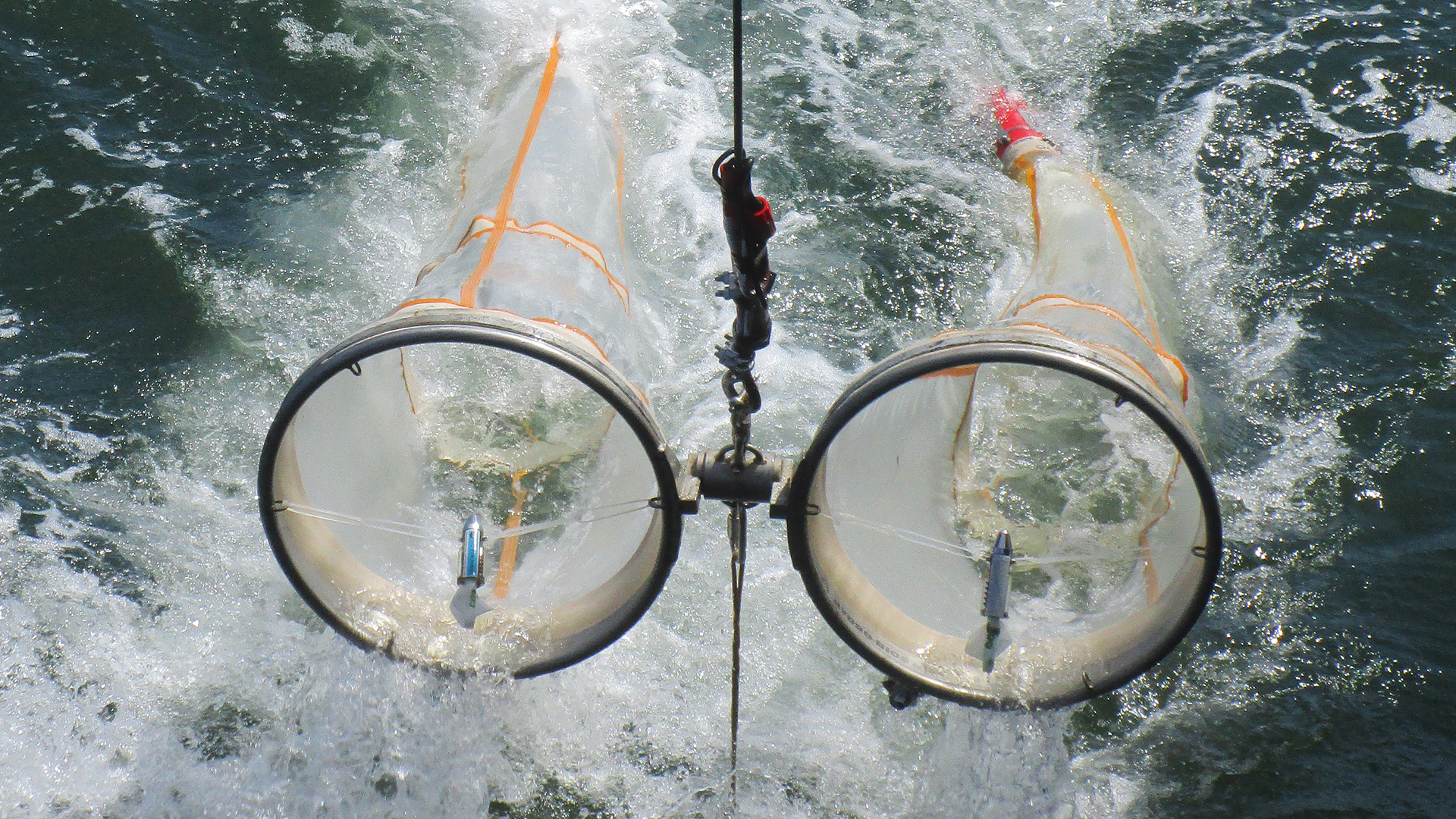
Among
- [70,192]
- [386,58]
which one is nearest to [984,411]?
[386,58]

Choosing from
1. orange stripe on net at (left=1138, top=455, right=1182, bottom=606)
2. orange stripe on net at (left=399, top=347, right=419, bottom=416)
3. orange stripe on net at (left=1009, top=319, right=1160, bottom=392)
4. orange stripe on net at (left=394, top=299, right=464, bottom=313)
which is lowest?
orange stripe on net at (left=399, top=347, right=419, bottom=416)

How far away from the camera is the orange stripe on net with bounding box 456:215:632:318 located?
12.3 feet

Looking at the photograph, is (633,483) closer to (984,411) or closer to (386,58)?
(984,411)

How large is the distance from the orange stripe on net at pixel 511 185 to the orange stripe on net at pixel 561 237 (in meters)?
0.03

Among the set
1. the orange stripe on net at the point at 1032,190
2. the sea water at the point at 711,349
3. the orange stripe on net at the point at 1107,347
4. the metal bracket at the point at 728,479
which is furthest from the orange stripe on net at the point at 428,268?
the orange stripe on net at the point at 1032,190

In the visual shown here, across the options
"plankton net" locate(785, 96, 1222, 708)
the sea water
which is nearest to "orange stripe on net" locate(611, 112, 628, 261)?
the sea water

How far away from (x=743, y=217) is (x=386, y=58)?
15.7ft

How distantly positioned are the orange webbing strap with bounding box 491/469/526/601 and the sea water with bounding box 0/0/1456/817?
1.11 feet

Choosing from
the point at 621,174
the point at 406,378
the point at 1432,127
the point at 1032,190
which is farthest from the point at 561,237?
the point at 1432,127

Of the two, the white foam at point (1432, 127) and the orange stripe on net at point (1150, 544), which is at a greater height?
the white foam at point (1432, 127)

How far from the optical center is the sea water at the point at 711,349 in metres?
3.88

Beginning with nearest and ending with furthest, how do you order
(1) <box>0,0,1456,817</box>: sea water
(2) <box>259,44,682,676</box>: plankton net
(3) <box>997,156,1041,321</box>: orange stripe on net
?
(2) <box>259,44,682,676</box>: plankton net, (1) <box>0,0,1456,817</box>: sea water, (3) <box>997,156,1041,321</box>: orange stripe on net

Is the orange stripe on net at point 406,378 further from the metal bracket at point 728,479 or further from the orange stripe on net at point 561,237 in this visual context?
the metal bracket at point 728,479

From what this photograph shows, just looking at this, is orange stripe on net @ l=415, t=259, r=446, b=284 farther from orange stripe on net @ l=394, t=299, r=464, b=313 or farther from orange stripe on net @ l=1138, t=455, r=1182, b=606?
orange stripe on net @ l=1138, t=455, r=1182, b=606
